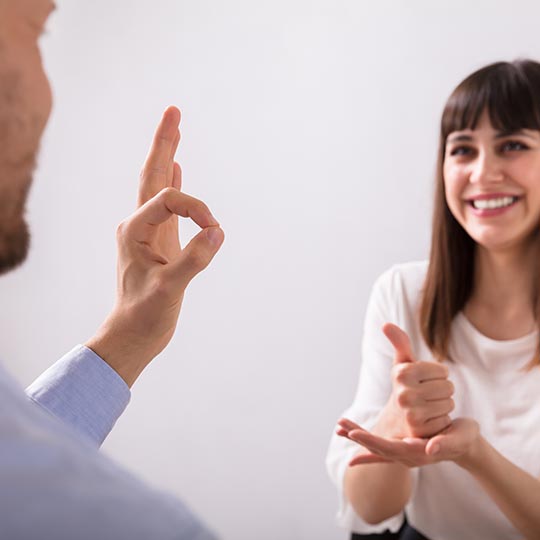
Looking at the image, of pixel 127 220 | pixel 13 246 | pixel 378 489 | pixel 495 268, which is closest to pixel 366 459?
pixel 378 489

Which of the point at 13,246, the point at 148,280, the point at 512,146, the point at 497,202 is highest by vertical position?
the point at 512,146

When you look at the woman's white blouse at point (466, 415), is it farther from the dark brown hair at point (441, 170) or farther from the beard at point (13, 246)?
the beard at point (13, 246)

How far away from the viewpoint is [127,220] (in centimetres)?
89

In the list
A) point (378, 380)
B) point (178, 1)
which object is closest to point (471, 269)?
point (378, 380)

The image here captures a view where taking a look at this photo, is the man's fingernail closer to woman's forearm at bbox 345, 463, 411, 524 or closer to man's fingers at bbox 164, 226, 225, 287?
man's fingers at bbox 164, 226, 225, 287

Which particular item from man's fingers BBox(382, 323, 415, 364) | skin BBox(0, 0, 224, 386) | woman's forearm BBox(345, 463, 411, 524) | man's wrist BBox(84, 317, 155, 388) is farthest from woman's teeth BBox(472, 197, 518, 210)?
man's wrist BBox(84, 317, 155, 388)

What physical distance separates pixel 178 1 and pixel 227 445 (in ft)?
4.73

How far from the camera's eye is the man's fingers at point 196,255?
83 cm

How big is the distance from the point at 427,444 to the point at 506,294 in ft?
1.69

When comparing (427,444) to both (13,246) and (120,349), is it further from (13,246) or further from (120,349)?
(13,246)

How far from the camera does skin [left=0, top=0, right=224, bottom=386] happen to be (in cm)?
55

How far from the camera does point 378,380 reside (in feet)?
4.92

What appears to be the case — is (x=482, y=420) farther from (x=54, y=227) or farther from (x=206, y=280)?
(x=54, y=227)

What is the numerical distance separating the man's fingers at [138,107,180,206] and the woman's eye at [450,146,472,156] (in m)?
0.73
